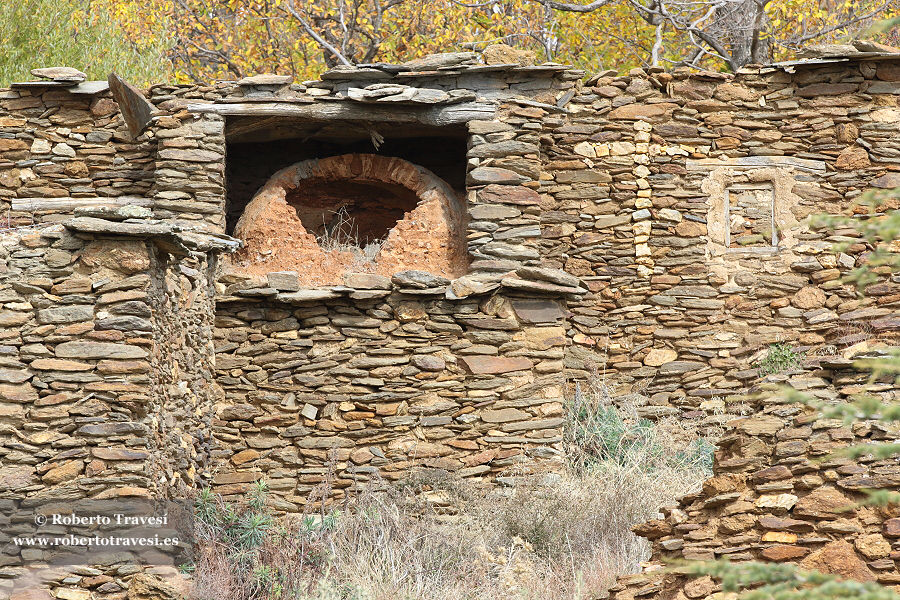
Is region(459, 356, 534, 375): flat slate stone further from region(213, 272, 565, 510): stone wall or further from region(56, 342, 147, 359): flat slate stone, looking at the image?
region(56, 342, 147, 359): flat slate stone

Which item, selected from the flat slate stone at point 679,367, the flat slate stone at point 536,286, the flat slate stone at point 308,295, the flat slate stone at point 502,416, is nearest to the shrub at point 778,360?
the flat slate stone at point 679,367

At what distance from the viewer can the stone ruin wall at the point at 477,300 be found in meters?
5.98

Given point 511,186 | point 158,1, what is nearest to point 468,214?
point 511,186

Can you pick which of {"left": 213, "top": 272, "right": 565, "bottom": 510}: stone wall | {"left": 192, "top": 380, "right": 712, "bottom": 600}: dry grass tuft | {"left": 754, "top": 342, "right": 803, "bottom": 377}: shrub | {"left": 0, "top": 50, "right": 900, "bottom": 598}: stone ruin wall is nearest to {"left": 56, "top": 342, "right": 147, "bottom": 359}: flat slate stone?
{"left": 0, "top": 50, "right": 900, "bottom": 598}: stone ruin wall

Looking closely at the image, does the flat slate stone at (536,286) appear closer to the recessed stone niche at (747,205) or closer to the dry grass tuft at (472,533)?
the dry grass tuft at (472,533)

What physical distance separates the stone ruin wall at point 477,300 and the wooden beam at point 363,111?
0.11 meters

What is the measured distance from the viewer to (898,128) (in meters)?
9.84

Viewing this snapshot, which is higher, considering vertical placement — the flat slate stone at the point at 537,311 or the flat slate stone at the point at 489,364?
the flat slate stone at the point at 537,311

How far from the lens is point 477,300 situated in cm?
854

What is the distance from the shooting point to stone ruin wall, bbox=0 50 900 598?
598 centimetres

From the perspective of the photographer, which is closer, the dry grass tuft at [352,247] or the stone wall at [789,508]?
the stone wall at [789,508]

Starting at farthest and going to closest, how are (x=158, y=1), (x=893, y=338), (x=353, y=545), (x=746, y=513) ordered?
(x=158, y=1)
(x=893, y=338)
(x=353, y=545)
(x=746, y=513)

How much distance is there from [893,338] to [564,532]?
375 cm

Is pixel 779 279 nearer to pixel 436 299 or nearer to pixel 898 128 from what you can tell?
pixel 898 128
